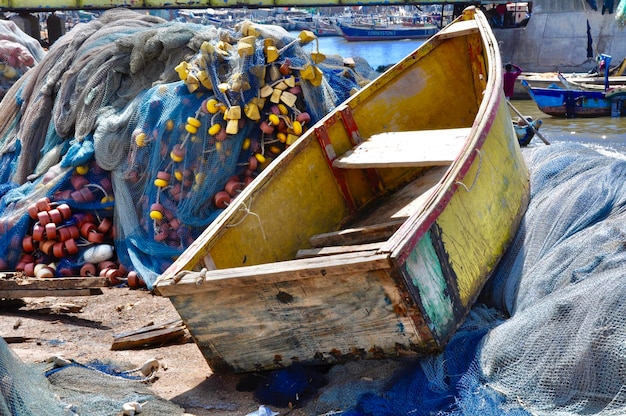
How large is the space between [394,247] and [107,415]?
1.74 meters

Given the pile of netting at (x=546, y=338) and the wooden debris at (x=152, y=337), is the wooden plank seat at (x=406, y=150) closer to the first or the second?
the pile of netting at (x=546, y=338)

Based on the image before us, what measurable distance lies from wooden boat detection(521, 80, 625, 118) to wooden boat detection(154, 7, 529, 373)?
1522cm

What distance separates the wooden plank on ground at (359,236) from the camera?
569 cm

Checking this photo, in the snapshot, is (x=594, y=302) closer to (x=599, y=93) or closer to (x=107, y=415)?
(x=107, y=415)

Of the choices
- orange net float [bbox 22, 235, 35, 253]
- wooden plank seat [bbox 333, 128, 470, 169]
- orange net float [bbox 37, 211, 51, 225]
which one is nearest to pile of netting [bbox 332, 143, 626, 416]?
wooden plank seat [bbox 333, 128, 470, 169]

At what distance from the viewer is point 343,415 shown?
14.2 ft

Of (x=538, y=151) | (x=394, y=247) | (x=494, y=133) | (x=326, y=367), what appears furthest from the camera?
(x=538, y=151)

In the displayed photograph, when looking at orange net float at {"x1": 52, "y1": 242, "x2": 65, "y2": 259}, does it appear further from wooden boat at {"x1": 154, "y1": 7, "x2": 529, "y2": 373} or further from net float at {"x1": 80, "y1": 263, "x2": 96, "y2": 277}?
wooden boat at {"x1": 154, "y1": 7, "x2": 529, "y2": 373}

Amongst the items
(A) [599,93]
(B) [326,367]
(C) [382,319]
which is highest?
(C) [382,319]

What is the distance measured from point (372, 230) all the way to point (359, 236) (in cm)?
11

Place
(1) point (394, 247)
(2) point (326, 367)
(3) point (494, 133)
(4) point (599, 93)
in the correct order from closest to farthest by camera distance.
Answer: (1) point (394, 247)
(2) point (326, 367)
(3) point (494, 133)
(4) point (599, 93)

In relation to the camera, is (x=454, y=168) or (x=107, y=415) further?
(x=454, y=168)

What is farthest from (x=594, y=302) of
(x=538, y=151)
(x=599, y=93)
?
(x=599, y=93)

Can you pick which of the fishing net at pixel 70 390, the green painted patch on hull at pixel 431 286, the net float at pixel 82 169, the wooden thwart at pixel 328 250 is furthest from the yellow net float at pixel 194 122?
the green painted patch on hull at pixel 431 286
